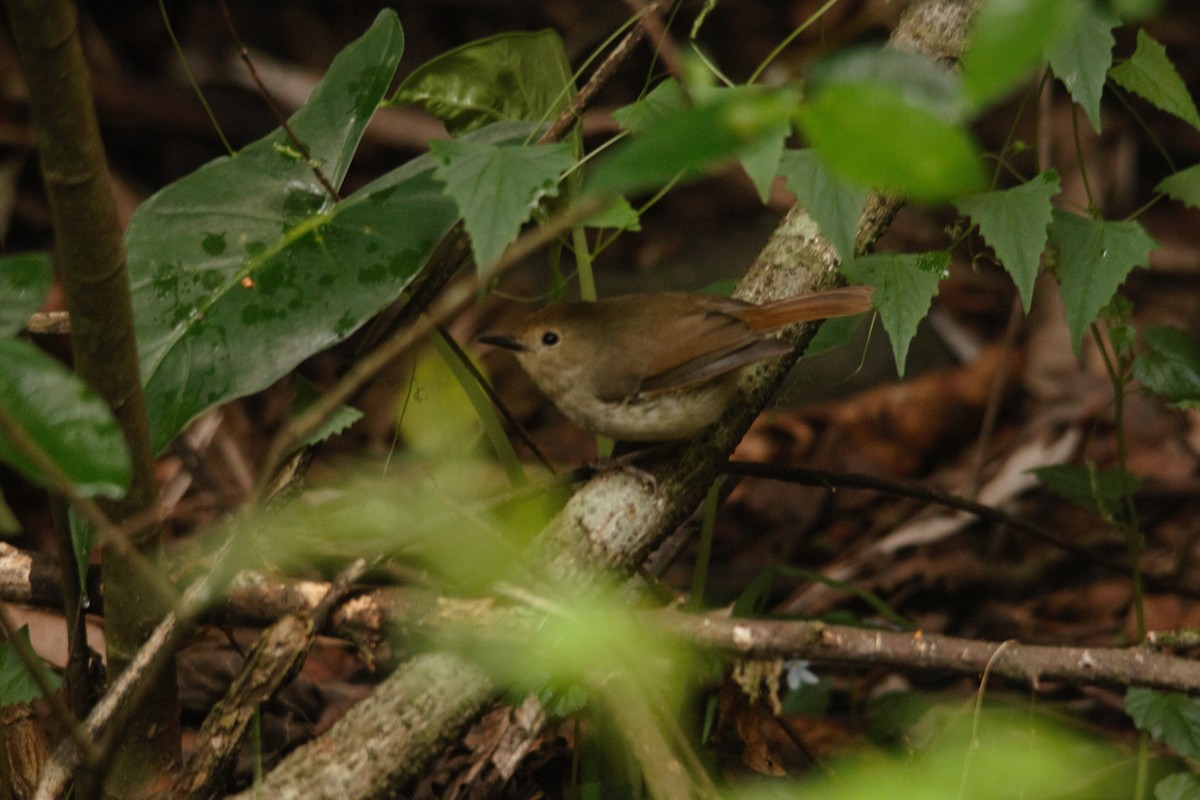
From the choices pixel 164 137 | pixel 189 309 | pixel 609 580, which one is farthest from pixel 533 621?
pixel 164 137

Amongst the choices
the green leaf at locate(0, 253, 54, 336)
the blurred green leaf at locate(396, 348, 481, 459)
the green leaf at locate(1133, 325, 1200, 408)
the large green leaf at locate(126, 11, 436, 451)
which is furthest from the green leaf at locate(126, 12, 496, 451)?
the green leaf at locate(1133, 325, 1200, 408)

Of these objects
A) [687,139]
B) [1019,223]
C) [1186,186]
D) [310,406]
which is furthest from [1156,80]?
[687,139]

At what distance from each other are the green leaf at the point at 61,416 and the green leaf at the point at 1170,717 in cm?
207

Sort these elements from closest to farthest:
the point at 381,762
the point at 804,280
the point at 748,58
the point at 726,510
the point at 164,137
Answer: the point at 381,762 → the point at 804,280 → the point at 726,510 → the point at 164,137 → the point at 748,58

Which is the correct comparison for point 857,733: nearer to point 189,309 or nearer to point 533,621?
point 533,621

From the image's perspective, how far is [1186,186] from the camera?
8.41 feet

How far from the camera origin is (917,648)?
2.17 m

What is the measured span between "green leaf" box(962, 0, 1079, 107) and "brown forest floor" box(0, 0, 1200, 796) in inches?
81.4

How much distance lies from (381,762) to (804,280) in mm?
1517

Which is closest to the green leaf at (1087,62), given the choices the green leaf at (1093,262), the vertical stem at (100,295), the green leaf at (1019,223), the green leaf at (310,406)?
the green leaf at (1019,223)

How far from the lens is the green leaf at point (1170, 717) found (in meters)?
2.44

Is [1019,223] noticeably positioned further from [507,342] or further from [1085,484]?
[507,342]

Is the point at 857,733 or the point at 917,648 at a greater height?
the point at 917,648

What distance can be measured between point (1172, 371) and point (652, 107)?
1.41m
